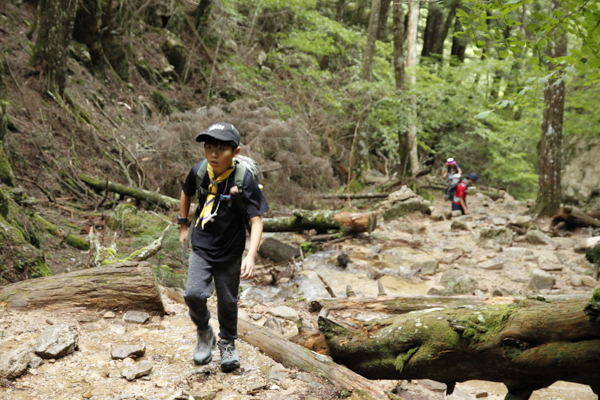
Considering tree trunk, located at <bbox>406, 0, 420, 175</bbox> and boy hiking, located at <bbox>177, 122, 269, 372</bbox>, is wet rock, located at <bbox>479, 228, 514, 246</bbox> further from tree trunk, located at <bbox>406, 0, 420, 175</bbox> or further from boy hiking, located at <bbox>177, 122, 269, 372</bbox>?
boy hiking, located at <bbox>177, 122, 269, 372</bbox>

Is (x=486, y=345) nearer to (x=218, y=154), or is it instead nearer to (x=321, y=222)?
(x=218, y=154)

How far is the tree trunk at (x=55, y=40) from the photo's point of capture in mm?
9078

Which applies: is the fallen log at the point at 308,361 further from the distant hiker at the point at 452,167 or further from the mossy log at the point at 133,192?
the distant hiker at the point at 452,167

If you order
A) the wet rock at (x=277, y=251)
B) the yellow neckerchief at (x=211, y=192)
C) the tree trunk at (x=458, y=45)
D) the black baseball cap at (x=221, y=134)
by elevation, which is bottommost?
the wet rock at (x=277, y=251)

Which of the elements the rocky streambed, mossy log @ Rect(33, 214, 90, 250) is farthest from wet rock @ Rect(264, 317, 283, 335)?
mossy log @ Rect(33, 214, 90, 250)

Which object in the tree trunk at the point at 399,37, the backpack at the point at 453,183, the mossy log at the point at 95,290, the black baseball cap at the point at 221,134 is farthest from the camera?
the tree trunk at the point at 399,37

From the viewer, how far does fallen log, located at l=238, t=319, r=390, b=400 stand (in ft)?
9.54

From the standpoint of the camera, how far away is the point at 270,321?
4.64 meters

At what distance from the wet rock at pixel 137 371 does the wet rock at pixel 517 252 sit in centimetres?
751

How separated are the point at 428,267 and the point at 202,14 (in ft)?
45.3

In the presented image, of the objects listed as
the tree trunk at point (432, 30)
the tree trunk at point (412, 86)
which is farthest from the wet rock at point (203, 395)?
the tree trunk at point (432, 30)

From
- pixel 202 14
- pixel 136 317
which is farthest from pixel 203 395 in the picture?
pixel 202 14

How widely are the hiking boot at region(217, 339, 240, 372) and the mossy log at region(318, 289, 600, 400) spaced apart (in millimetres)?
840

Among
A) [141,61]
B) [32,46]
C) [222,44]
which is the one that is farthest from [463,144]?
[32,46]
